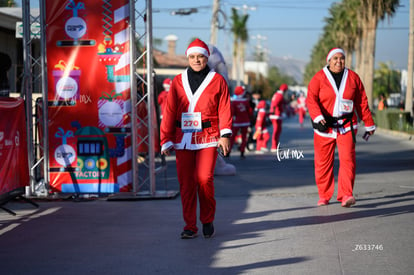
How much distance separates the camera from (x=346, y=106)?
945 cm

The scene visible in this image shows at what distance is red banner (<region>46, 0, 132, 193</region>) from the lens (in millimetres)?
10375

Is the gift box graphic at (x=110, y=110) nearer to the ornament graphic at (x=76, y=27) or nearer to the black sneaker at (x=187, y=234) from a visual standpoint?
the ornament graphic at (x=76, y=27)

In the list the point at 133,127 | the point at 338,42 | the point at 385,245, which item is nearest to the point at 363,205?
the point at 385,245

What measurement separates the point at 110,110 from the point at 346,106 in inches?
134

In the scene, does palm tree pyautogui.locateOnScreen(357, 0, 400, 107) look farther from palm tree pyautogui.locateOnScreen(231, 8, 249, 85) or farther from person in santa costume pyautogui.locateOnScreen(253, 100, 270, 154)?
person in santa costume pyautogui.locateOnScreen(253, 100, 270, 154)

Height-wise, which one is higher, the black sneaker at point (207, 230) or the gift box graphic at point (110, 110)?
the gift box graphic at point (110, 110)

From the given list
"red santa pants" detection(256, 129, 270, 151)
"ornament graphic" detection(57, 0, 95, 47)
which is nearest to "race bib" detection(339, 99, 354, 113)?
"ornament graphic" detection(57, 0, 95, 47)

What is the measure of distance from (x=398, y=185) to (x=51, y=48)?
6.02 metres

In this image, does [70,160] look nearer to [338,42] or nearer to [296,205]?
[296,205]

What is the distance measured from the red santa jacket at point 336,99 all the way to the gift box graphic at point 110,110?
9.10 feet

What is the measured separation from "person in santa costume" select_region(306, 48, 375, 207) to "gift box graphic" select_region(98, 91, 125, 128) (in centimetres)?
278

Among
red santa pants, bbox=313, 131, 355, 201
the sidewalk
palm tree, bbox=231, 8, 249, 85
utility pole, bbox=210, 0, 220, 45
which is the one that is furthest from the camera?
palm tree, bbox=231, 8, 249, 85

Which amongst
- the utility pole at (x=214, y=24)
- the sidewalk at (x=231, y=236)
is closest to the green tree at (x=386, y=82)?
the utility pole at (x=214, y=24)

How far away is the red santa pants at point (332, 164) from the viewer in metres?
9.41
